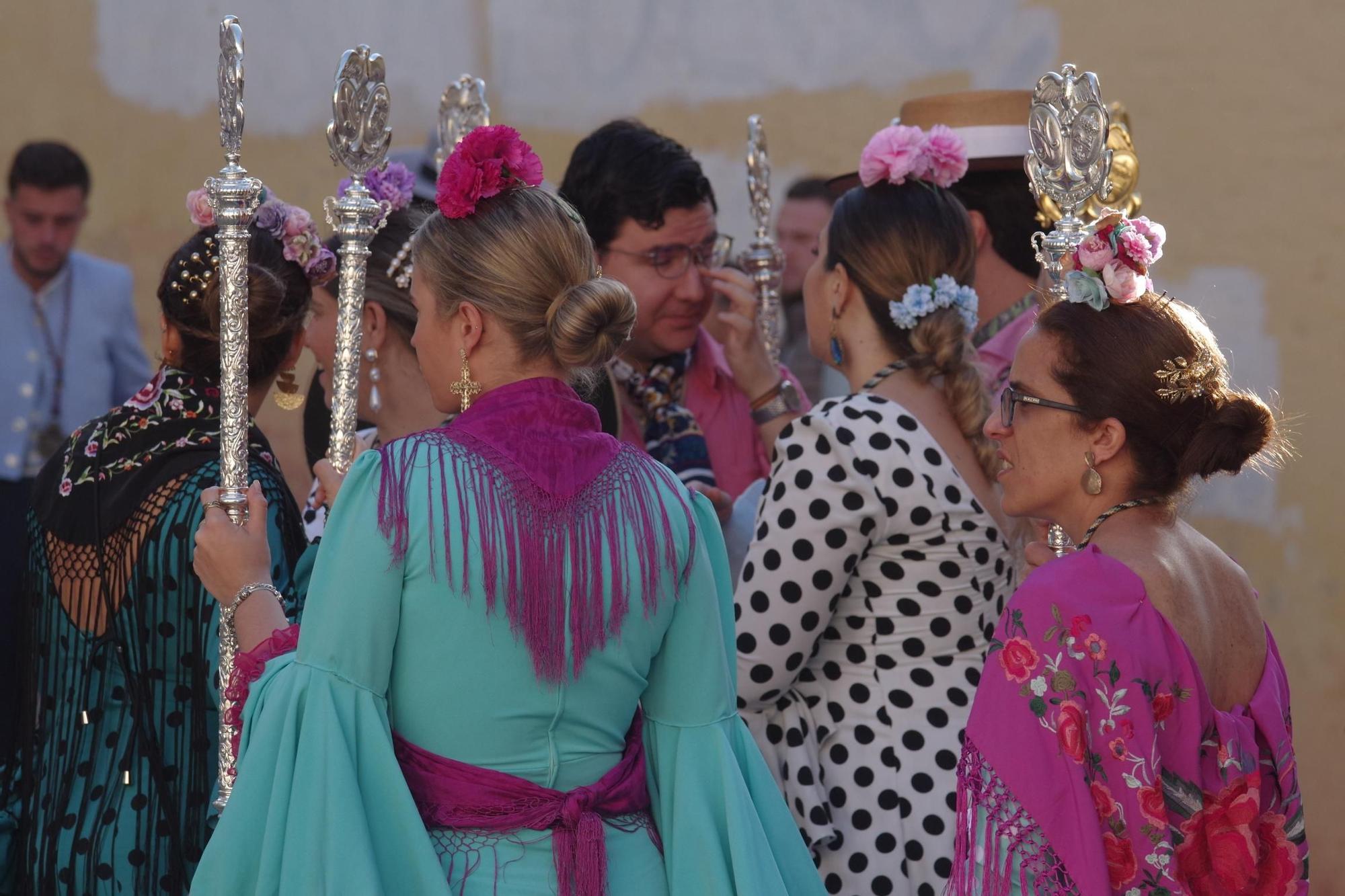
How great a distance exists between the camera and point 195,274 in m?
2.50

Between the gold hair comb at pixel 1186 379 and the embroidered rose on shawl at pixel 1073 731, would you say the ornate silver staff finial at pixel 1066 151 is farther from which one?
the embroidered rose on shawl at pixel 1073 731

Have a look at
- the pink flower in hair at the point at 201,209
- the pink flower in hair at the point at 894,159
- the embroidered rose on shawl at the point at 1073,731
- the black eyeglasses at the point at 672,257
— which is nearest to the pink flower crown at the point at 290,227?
the pink flower in hair at the point at 201,209

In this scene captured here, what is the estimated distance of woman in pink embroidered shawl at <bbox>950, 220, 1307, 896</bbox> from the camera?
186cm

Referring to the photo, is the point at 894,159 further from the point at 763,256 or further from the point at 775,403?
the point at 775,403

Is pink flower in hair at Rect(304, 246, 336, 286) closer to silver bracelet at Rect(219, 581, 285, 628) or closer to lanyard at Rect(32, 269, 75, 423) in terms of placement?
silver bracelet at Rect(219, 581, 285, 628)

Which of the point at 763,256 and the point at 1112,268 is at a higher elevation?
the point at 763,256

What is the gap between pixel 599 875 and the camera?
188 centimetres

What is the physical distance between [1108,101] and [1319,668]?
1.83 meters

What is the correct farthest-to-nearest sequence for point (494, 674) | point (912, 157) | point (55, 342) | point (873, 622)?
point (55, 342) < point (912, 157) < point (873, 622) < point (494, 674)

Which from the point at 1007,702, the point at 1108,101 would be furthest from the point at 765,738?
the point at 1108,101

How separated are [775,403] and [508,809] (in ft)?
5.79

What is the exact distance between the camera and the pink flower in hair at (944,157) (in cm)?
293

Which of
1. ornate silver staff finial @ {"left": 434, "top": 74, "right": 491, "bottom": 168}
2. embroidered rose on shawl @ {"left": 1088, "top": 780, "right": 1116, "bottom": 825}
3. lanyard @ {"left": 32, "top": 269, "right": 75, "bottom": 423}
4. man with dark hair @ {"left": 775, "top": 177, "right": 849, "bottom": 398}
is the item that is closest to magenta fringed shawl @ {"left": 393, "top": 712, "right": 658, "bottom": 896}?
embroidered rose on shawl @ {"left": 1088, "top": 780, "right": 1116, "bottom": 825}

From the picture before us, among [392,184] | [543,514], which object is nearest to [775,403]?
[392,184]
